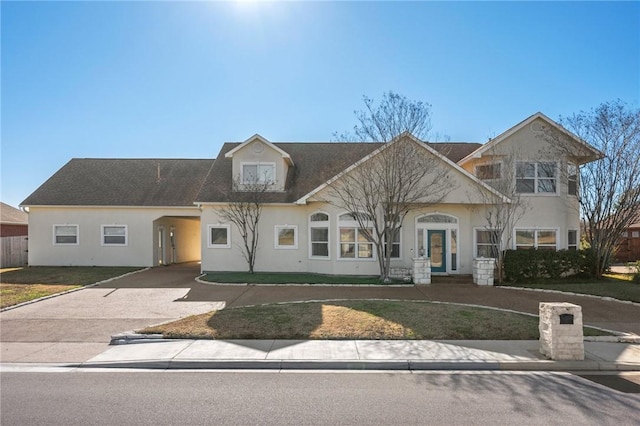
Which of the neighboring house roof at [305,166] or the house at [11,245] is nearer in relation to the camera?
the neighboring house roof at [305,166]

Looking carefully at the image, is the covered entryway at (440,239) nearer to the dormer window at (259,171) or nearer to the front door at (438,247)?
the front door at (438,247)

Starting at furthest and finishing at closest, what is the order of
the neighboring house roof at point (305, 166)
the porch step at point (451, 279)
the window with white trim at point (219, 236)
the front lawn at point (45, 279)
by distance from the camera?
the window with white trim at point (219, 236) → the neighboring house roof at point (305, 166) → the porch step at point (451, 279) → the front lawn at point (45, 279)

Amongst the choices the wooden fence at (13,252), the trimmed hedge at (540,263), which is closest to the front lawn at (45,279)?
the wooden fence at (13,252)

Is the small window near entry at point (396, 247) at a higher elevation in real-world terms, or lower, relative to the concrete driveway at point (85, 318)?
higher

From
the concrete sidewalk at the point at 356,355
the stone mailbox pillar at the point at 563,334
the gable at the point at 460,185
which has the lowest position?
the concrete sidewalk at the point at 356,355

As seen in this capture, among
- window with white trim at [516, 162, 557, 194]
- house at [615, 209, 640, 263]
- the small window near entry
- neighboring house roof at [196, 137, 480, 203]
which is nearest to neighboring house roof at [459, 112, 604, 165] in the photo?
window with white trim at [516, 162, 557, 194]

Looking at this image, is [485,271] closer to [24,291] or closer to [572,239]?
[572,239]

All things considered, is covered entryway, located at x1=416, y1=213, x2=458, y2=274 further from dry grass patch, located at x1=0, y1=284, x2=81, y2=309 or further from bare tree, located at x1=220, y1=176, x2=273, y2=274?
dry grass patch, located at x1=0, y1=284, x2=81, y2=309

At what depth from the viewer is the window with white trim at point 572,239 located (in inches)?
749

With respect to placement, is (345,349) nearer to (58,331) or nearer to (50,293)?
(58,331)

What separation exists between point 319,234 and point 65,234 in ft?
49.7

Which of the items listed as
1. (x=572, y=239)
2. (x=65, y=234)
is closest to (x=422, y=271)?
(x=572, y=239)

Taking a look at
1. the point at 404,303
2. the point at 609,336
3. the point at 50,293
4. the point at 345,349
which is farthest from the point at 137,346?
the point at 609,336

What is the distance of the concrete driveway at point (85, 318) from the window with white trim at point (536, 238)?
46.3 feet
